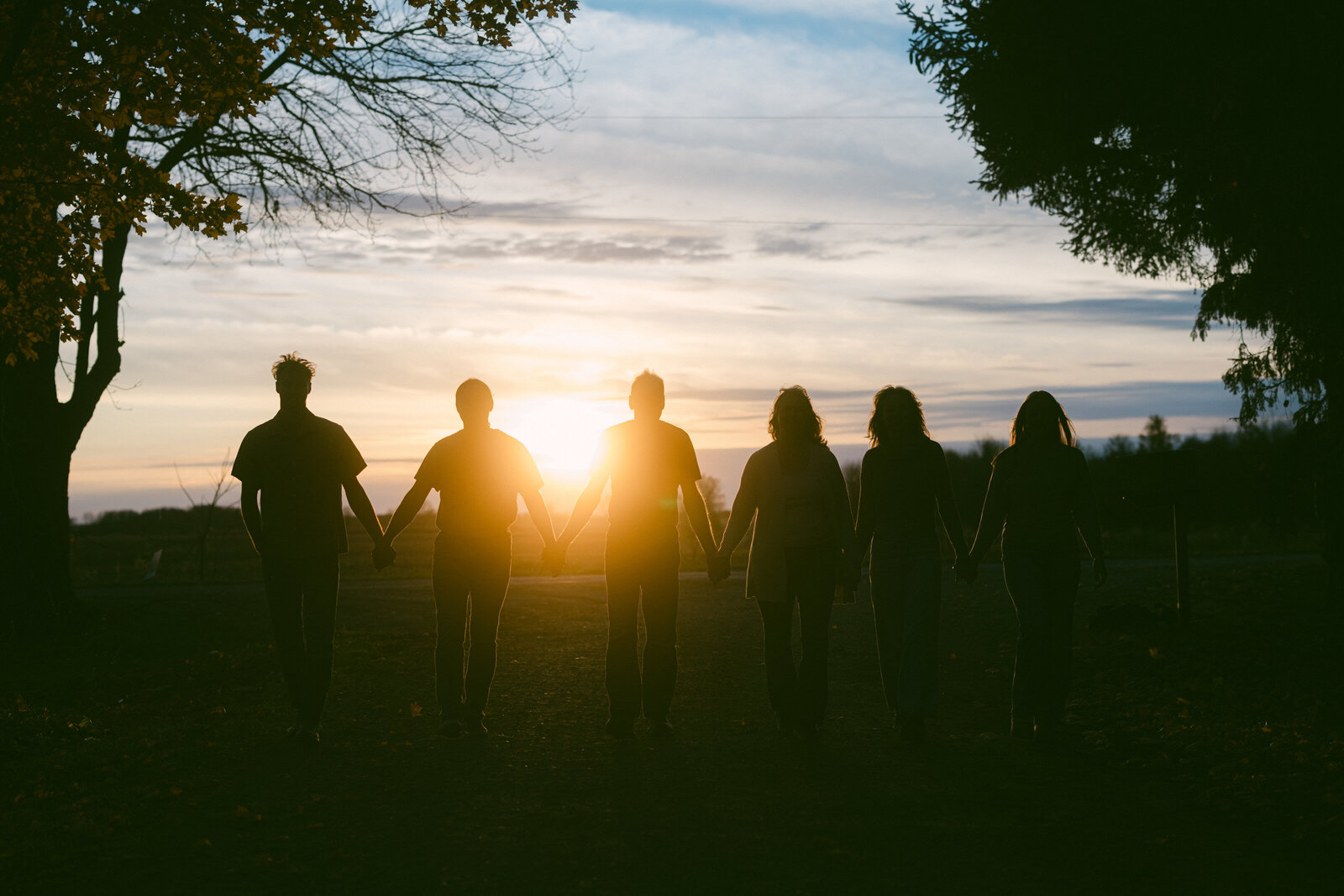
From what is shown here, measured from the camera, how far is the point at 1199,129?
11.1 m

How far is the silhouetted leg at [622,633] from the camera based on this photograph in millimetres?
6832

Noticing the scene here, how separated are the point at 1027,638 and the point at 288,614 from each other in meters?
4.66

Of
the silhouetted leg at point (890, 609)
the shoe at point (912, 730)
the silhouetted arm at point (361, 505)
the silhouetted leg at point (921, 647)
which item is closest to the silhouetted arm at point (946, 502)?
the silhouetted leg at point (921, 647)

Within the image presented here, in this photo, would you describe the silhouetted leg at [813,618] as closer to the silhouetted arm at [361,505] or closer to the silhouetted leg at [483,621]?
the silhouetted leg at [483,621]

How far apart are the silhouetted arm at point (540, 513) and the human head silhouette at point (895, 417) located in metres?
2.23

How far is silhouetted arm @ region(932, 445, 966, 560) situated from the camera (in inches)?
274

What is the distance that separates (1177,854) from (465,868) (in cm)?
293

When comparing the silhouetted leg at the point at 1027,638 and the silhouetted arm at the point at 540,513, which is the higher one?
the silhouetted arm at the point at 540,513

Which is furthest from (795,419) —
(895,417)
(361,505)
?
(361,505)

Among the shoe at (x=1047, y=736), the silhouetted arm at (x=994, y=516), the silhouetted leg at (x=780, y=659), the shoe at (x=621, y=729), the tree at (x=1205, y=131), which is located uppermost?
the tree at (x=1205, y=131)

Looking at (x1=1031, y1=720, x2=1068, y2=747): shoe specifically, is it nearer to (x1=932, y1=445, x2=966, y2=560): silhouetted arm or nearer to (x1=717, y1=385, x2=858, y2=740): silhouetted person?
(x1=932, y1=445, x2=966, y2=560): silhouetted arm

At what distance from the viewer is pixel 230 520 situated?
42906 mm

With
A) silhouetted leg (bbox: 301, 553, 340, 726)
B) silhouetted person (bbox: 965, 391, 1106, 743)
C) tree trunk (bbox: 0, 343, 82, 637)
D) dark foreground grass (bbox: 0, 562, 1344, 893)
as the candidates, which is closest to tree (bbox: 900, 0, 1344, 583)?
dark foreground grass (bbox: 0, 562, 1344, 893)

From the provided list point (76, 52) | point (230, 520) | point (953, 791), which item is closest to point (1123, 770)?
point (953, 791)
